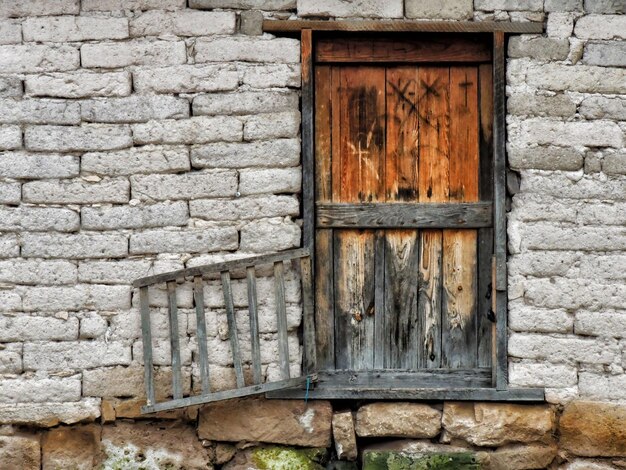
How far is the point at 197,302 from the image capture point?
409 cm

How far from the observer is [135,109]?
13.7 feet

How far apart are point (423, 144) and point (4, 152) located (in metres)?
2.27

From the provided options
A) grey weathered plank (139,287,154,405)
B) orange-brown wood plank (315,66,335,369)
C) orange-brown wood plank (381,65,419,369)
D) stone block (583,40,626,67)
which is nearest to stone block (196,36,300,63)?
orange-brown wood plank (315,66,335,369)

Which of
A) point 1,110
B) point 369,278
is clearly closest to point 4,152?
point 1,110

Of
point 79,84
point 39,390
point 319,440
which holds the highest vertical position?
point 79,84

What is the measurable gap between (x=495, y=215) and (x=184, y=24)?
196 centimetres

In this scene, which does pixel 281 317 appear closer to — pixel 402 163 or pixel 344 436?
pixel 344 436

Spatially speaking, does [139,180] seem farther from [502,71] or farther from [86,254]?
[502,71]

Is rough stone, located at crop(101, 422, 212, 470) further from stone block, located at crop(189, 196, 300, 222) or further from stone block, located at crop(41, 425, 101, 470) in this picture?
stone block, located at crop(189, 196, 300, 222)

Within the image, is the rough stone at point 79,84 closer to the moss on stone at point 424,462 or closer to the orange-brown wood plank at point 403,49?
the orange-brown wood plank at point 403,49

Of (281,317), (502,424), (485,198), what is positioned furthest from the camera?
(485,198)

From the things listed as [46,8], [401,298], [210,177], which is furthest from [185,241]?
[46,8]

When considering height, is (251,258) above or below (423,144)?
below

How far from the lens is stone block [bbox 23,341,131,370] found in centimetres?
418
